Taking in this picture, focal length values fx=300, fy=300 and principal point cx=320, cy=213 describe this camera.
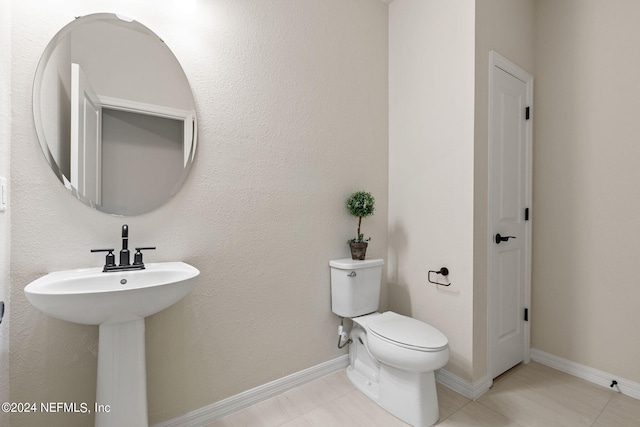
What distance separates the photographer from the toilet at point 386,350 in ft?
4.93

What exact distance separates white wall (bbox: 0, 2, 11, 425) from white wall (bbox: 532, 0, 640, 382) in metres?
3.01

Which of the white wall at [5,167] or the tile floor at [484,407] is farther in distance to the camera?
the tile floor at [484,407]

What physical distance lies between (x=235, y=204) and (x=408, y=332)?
3.86 ft

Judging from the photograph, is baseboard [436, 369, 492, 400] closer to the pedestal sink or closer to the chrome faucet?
the pedestal sink

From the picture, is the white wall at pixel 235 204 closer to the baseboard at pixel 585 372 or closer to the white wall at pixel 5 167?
the white wall at pixel 5 167

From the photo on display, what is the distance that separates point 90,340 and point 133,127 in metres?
0.97

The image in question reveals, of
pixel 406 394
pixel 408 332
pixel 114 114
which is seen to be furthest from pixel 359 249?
pixel 114 114

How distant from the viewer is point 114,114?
54.2 inches

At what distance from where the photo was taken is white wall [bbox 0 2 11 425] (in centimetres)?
110

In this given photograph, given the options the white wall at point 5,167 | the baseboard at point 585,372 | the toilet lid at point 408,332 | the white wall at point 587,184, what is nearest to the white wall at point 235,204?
the white wall at point 5,167

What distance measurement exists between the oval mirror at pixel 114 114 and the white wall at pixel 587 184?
7.95 feet

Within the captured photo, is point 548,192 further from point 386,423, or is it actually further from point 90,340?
point 90,340

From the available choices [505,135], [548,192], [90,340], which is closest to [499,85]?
[505,135]

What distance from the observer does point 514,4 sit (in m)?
2.06
